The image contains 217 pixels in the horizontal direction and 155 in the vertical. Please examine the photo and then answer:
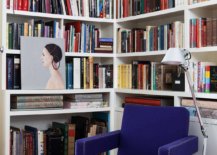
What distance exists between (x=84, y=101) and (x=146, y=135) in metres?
0.88

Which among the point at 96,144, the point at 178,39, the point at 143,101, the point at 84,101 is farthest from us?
the point at 84,101

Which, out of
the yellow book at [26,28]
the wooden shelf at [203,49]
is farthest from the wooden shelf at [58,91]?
the wooden shelf at [203,49]

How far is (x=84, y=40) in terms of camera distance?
3469 mm

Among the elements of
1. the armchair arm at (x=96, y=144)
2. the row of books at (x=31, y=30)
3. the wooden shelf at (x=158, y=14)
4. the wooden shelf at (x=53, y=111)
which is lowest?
the armchair arm at (x=96, y=144)

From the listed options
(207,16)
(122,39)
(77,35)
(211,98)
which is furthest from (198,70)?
(77,35)

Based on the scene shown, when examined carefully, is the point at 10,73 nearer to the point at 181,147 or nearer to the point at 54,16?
the point at 54,16

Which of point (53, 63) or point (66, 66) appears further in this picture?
point (66, 66)

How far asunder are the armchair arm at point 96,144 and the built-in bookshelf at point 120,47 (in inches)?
23.1

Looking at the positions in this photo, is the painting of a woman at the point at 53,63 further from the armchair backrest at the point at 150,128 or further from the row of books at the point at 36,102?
the armchair backrest at the point at 150,128

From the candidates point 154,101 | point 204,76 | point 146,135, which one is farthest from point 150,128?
point 204,76

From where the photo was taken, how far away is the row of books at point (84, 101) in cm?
341

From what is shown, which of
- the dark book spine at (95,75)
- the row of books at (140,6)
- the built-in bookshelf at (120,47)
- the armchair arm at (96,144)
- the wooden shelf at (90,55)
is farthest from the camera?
the dark book spine at (95,75)

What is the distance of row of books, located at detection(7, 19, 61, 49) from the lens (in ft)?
10.3

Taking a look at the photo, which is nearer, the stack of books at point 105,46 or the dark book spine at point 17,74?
the dark book spine at point 17,74
